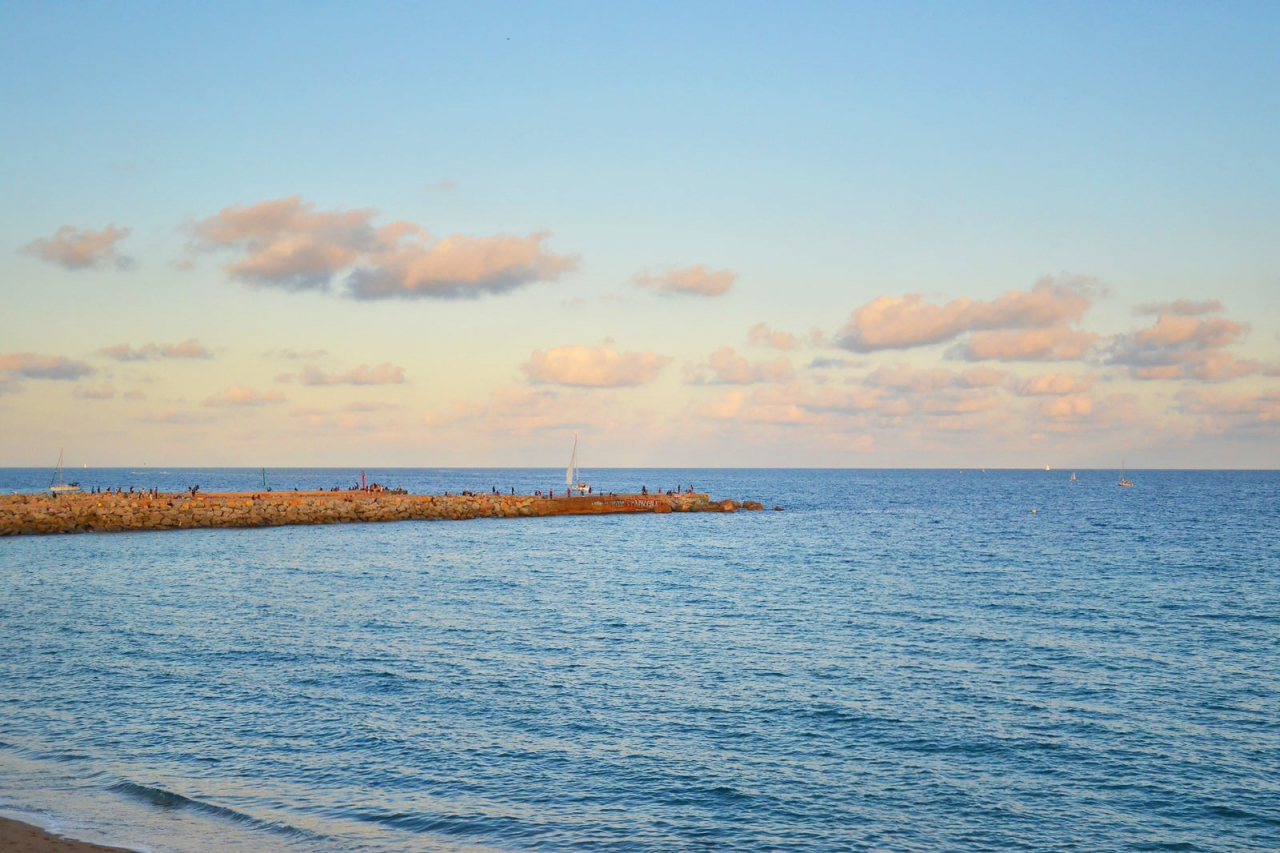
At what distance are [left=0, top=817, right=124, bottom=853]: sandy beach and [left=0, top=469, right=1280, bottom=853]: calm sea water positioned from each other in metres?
0.69

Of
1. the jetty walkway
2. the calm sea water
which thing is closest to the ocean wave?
the calm sea water

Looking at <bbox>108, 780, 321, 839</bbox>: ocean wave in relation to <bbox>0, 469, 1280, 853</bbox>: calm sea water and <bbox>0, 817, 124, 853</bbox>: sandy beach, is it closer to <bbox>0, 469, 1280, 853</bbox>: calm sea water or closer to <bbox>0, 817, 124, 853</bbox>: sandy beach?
<bbox>0, 469, 1280, 853</bbox>: calm sea water

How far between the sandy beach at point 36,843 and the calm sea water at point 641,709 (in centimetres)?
69

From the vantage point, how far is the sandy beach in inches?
683

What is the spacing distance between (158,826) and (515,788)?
23.9ft

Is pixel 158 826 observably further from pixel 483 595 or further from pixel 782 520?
pixel 782 520

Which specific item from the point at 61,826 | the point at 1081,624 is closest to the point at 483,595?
the point at 1081,624

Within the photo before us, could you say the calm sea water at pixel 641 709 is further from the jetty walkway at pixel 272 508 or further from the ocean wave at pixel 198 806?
the jetty walkway at pixel 272 508

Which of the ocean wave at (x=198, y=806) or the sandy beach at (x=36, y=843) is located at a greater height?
the sandy beach at (x=36, y=843)

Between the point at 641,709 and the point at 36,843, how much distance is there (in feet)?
50.0

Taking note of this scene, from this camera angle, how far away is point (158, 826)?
1936 centimetres

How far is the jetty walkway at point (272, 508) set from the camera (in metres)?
84.4

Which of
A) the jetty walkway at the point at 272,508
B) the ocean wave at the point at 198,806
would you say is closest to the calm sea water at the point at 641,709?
the ocean wave at the point at 198,806

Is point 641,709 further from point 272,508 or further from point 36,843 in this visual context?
point 272,508
